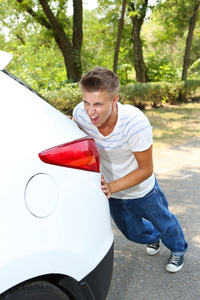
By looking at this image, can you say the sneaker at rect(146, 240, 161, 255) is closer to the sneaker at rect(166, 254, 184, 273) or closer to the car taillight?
the sneaker at rect(166, 254, 184, 273)

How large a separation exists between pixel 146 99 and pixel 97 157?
11123 mm

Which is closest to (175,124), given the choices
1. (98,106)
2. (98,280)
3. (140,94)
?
(140,94)

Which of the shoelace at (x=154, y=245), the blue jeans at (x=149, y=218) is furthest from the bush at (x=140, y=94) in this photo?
the blue jeans at (x=149, y=218)

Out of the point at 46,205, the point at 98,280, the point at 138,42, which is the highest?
the point at 138,42

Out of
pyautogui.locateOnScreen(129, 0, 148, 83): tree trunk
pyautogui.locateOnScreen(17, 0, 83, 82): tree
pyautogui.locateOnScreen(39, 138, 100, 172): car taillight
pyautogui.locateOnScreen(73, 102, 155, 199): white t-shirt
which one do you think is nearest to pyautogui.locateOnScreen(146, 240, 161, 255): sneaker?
pyautogui.locateOnScreen(73, 102, 155, 199): white t-shirt

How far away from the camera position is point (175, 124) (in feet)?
32.2

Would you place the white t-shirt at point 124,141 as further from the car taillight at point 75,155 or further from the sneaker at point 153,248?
the sneaker at point 153,248

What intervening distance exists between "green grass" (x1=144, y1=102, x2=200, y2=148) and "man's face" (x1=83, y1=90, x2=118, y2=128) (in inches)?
212

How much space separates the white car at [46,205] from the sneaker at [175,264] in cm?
118

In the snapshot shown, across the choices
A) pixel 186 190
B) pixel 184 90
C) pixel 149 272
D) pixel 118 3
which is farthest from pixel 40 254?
pixel 184 90

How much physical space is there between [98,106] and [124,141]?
30 centimetres

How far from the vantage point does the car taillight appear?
60.9 inches

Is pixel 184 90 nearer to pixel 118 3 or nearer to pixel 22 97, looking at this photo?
pixel 118 3

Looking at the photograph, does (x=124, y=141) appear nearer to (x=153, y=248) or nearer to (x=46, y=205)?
(x=46, y=205)
